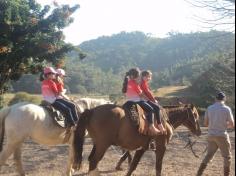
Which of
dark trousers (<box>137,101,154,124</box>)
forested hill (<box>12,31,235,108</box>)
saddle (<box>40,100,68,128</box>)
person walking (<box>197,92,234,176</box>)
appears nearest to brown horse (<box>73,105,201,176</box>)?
dark trousers (<box>137,101,154,124</box>)

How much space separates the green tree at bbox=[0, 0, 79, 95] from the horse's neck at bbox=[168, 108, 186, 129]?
7.70 metres

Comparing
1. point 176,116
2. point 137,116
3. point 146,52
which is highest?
point 146,52

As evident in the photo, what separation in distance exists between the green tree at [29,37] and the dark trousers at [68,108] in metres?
6.94

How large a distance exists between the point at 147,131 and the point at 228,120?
1.59 metres

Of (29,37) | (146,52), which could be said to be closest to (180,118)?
(29,37)

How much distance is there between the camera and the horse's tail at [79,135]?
7.73 metres

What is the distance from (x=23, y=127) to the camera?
791 centimetres

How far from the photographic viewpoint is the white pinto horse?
7.88 metres

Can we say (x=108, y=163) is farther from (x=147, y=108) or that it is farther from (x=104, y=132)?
(x=104, y=132)

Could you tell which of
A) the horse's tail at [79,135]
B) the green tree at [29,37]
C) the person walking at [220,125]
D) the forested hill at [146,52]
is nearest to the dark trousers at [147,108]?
the horse's tail at [79,135]

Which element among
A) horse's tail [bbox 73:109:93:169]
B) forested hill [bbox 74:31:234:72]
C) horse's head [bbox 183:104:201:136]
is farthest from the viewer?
forested hill [bbox 74:31:234:72]

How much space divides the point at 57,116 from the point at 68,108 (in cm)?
29

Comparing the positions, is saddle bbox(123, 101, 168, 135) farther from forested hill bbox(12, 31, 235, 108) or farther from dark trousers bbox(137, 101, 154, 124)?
forested hill bbox(12, 31, 235, 108)

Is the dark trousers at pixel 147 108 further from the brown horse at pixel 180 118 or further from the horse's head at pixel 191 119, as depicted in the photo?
the horse's head at pixel 191 119
